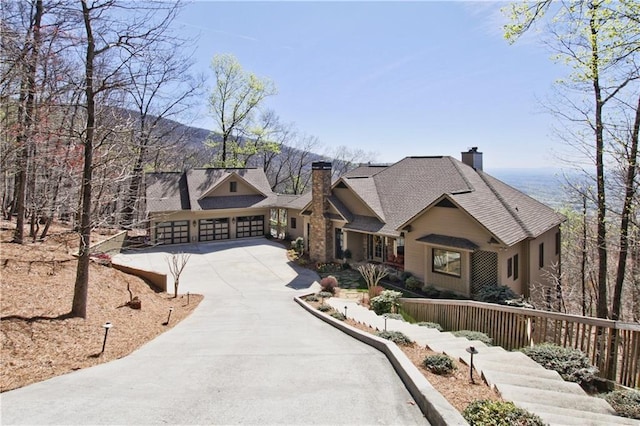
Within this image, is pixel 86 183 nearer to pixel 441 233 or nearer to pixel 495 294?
pixel 441 233

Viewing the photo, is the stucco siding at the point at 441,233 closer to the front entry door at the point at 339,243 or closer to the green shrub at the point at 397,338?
the front entry door at the point at 339,243

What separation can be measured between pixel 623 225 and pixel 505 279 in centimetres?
530

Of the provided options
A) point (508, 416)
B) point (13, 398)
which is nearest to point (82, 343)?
point (13, 398)

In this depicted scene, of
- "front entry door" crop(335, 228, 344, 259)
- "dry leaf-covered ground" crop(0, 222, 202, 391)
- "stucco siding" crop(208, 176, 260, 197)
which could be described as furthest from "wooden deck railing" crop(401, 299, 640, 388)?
"stucco siding" crop(208, 176, 260, 197)

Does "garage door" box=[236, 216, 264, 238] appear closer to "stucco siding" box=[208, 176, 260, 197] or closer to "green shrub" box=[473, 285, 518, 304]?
"stucco siding" box=[208, 176, 260, 197]

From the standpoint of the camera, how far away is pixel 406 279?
19.3m

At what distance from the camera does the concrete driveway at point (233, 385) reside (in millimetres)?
4941

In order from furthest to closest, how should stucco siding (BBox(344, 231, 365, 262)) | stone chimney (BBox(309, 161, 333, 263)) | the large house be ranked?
stone chimney (BBox(309, 161, 333, 263)), stucco siding (BBox(344, 231, 365, 262)), the large house

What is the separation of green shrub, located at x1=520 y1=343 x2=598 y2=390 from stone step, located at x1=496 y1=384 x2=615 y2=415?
1447 millimetres

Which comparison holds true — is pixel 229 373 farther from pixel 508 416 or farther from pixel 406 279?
pixel 406 279

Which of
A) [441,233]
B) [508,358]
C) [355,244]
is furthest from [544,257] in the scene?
[508,358]

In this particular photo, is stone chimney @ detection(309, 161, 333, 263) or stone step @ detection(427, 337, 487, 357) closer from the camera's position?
stone step @ detection(427, 337, 487, 357)

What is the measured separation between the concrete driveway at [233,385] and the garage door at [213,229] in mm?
19245

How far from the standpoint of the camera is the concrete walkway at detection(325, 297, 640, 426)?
524 centimetres
